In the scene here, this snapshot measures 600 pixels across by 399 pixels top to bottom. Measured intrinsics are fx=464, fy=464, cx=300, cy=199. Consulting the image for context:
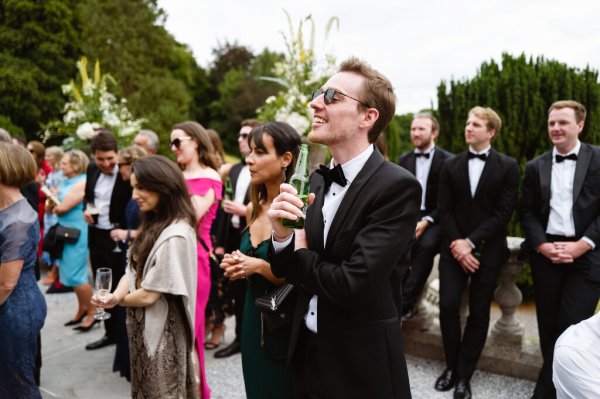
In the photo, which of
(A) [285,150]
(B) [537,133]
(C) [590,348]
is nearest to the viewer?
(C) [590,348]

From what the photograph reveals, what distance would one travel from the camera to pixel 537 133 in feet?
23.3

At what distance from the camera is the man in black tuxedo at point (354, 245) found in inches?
72.3

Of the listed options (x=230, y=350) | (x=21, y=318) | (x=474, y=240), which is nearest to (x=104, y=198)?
(x=230, y=350)

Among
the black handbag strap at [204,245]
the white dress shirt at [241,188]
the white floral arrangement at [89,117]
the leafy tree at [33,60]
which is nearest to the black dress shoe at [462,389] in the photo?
the black handbag strap at [204,245]

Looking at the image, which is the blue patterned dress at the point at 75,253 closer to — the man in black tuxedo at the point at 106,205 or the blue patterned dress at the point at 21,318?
the man in black tuxedo at the point at 106,205

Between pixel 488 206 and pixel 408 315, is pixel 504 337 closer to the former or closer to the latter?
pixel 408 315

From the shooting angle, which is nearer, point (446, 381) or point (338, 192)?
point (338, 192)

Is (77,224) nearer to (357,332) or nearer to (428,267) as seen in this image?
(428,267)

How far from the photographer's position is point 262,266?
2.51m

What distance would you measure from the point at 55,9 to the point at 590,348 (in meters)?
24.9

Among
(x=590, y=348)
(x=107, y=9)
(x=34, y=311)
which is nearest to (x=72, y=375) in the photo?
(x=34, y=311)

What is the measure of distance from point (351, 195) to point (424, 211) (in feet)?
10.9

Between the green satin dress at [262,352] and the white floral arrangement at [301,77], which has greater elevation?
the white floral arrangement at [301,77]

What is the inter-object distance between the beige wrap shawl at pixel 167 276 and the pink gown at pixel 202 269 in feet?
1.62
